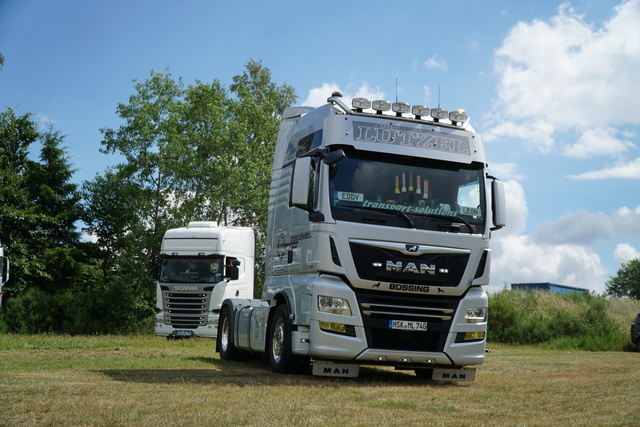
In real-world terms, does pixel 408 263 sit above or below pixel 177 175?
below

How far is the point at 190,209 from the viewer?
135 ft

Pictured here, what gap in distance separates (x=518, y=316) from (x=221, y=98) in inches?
857

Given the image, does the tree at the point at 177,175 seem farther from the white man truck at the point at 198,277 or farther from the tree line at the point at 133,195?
the white man truck at the point at 198,277

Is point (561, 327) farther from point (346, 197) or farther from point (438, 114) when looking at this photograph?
point (346, 197)

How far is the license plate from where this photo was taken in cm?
1149

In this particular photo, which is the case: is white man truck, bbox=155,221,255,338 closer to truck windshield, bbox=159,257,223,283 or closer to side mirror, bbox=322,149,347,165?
truck windshield, bbox=159,257,223,283

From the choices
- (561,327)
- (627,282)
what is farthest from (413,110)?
(627,282)

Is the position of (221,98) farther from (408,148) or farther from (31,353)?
(408,148)

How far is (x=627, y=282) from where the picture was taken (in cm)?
9212

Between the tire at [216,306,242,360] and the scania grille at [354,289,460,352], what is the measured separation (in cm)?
547

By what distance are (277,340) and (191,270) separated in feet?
46.1

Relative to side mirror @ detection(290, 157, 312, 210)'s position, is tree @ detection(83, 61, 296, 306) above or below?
above

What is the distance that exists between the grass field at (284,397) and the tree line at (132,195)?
2516 centimetres

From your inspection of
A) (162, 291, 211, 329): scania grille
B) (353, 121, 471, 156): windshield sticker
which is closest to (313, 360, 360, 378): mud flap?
(353, 121, 471, 156): windshield sticker
